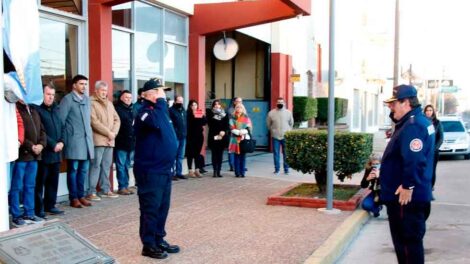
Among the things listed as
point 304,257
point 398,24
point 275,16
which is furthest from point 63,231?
point 398,24

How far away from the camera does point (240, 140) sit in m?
12.1

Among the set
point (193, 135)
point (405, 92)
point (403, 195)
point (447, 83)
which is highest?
point (447, 83)

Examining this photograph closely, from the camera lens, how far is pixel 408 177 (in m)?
4.63

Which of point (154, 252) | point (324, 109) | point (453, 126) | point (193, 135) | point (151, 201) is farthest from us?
point (324, 109)

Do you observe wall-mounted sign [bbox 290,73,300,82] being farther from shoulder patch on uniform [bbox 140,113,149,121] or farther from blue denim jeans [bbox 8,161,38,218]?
shoulder patch on uniform [bbox 140,113,149,121]

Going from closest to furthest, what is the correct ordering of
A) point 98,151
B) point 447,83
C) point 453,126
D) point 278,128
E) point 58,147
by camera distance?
point 58,147
point 98,151
point 278,128
point 453,126
point 447,83

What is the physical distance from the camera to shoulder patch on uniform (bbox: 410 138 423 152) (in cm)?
463

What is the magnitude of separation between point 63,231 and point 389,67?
45.4 m

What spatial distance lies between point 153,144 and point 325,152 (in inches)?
162

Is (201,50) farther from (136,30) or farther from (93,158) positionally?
(93,158)

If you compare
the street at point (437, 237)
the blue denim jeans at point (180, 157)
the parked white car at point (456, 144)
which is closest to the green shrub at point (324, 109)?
the parked white car at point (456, 144)

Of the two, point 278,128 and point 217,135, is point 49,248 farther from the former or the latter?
point 278,128

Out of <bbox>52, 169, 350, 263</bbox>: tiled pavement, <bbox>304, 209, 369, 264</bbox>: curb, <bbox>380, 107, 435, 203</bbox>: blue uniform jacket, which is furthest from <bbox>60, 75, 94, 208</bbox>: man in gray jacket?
<bbox>380, 107, 435, 203</bbox>: blue uniform jacket

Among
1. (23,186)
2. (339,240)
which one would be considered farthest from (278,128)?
(23,186)
